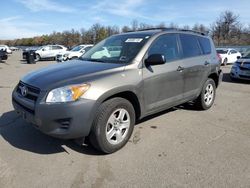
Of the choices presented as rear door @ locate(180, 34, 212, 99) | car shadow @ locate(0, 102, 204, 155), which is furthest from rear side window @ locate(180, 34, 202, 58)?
car shadow @ locate(0, 102, 204, 155)

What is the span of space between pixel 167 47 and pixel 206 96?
1.98 meters

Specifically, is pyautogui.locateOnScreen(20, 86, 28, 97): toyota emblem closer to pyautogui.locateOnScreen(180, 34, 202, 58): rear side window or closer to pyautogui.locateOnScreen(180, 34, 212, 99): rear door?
pyautogui.locateOnScreen(180, 34, 212, 99): rear door

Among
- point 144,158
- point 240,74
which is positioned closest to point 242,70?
point 240,74

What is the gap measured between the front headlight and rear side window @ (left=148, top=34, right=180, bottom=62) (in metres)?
1.52

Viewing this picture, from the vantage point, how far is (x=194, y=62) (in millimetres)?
5477

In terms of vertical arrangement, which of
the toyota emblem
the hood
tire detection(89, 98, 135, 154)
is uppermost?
the hood

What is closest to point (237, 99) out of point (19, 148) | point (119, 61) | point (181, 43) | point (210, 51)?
point (210, 51)

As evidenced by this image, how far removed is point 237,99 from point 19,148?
241 inches

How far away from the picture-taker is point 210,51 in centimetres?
625

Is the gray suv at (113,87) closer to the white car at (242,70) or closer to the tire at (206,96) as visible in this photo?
the tire at (206,96)

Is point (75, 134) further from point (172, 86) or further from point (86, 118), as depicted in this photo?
point (172, 86)

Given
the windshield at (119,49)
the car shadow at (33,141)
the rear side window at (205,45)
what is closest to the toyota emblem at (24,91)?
the car shadow at (33,141)

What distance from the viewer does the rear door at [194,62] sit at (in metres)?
5.29

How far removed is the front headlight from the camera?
347cm
